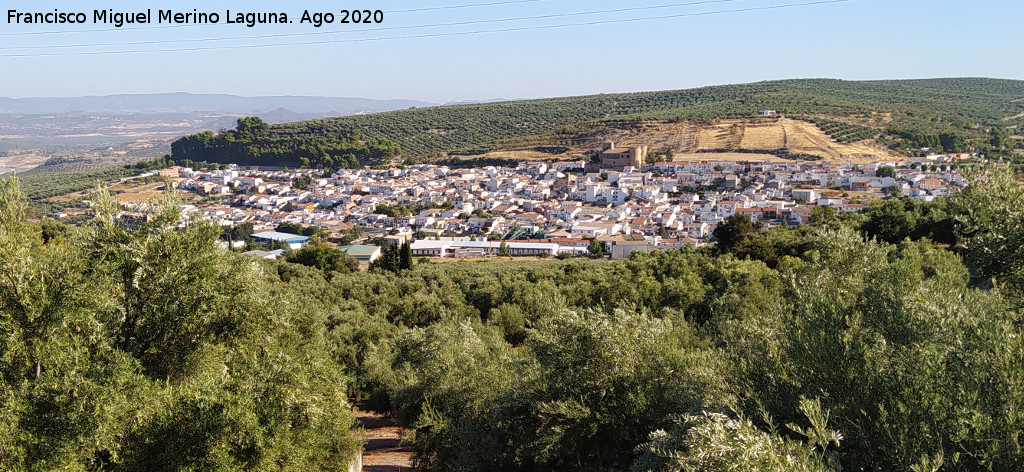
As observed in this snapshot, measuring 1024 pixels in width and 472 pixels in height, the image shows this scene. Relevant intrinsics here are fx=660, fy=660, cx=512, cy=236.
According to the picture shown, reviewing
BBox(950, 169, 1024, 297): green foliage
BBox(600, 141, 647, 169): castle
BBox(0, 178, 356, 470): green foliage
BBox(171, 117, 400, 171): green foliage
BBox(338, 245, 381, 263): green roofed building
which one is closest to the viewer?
BBox(950, 169, 1024, 297): green foliage

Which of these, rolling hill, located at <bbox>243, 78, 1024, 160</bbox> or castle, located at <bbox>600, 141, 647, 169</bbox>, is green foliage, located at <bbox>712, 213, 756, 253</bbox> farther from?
rolling hill, located at <bbox>243, 78, 1024, 160</bbox>

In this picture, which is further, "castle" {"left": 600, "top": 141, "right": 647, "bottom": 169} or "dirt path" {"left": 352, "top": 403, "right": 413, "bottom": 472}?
"castle" {"left": 600, "top": 141, "right": 647, "bottom": 169}

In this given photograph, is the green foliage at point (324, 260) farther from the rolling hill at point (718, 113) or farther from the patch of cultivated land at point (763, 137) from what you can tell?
the rolling hill at point (718, 113)

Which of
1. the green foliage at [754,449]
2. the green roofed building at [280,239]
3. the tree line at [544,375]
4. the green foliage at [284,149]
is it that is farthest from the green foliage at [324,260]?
the green foliage at [284,149]

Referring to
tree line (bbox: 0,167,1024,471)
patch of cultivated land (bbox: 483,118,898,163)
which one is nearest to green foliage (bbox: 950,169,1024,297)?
tree line (bbox: 0,167,1024,471)

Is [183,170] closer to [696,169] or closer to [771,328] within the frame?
[696,169]

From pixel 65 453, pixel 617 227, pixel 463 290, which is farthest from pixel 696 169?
pixel 65 453

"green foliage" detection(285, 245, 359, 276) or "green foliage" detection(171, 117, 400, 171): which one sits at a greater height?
"green foliage" detection(171, 117, 400, 171)
